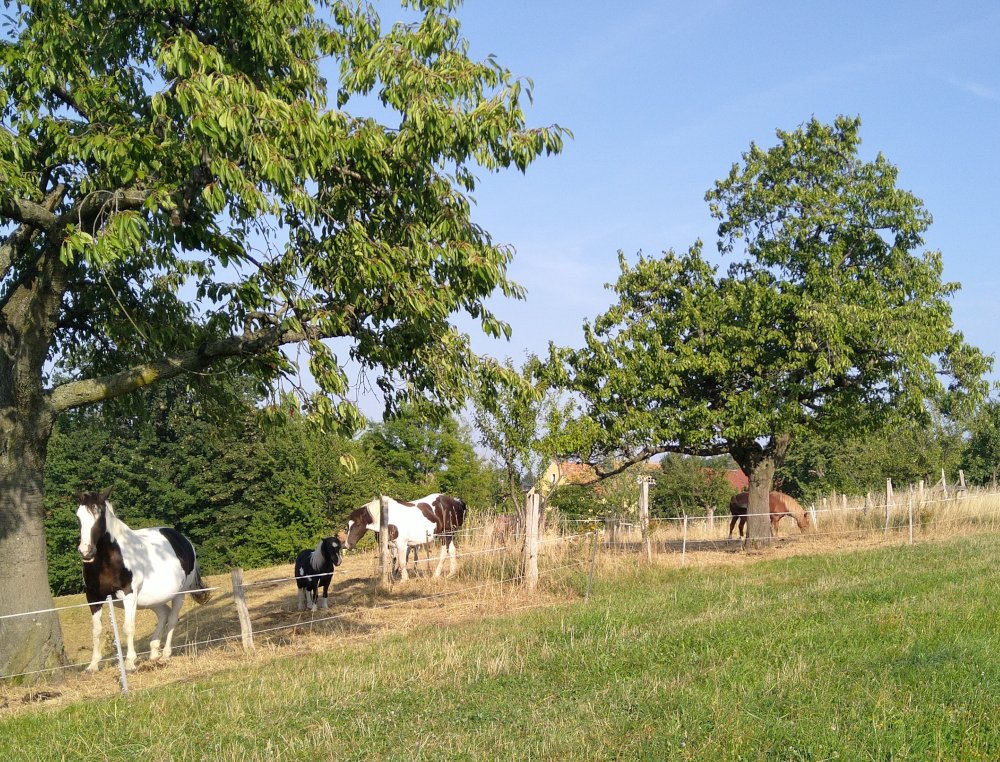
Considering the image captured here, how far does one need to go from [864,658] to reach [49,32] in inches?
402

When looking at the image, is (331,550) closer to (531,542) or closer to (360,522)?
(360,522)

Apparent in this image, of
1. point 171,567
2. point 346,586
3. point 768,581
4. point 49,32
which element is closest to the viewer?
point 49,32

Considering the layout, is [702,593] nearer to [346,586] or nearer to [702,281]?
[346,586]

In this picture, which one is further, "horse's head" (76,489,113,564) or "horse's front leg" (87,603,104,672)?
"horse's front leg" (87,603,104,672)

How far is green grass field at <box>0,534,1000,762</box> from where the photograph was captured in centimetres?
586

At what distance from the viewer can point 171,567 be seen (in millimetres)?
12844

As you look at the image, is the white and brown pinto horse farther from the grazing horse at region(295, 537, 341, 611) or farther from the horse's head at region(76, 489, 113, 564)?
the horse's head at region(76, 489, 113, 564)

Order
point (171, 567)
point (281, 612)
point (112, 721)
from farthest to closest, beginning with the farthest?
1. point (281, 612)
2. point (171, 567)
3. point (112, 721)

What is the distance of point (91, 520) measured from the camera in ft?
37.0

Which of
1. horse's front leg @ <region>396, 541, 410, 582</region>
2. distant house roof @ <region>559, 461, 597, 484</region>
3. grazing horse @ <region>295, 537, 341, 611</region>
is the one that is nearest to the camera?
grazing horse @ <region>295, 537, 341, 611</region>

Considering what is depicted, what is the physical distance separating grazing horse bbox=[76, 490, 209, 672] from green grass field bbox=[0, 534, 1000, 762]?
7.23 feet

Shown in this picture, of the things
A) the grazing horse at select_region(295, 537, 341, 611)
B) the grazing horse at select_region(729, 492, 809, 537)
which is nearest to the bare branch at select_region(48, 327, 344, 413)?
the grazing horse at select_region(295, 537, 341, 611)

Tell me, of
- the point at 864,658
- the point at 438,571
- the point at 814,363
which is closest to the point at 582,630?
the point at 864,658

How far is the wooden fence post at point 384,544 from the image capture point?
18.2m
